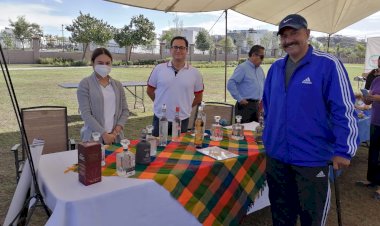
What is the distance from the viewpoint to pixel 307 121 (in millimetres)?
1834

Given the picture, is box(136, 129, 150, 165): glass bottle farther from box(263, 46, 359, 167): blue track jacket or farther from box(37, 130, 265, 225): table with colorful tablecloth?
box(263, 46, 359, 167): blue track jacket

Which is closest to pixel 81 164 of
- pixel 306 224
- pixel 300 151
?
pixel 300 151

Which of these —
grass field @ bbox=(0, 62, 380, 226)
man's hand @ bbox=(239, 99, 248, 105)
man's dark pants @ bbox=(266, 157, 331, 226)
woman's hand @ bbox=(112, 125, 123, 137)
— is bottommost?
grass field @ bbox=(0, 62, 380, 226)

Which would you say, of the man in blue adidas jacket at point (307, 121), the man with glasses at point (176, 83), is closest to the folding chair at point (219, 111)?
the man with glasses at point (176, 83)

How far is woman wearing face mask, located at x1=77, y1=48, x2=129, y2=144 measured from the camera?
2570 millimetres

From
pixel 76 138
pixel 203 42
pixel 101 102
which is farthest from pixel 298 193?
pixel 203 42

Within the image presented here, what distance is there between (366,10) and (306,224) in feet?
20.4

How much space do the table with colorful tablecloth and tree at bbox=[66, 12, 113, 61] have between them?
3169 centimetres

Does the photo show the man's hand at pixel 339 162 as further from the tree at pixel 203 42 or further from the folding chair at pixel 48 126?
the tree at pixel 203 42

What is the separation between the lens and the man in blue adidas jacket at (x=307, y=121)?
1775 millimetres

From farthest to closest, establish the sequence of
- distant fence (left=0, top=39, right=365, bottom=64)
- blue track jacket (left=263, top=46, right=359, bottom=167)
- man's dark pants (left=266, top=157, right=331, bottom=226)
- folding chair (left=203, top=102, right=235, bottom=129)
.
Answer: distant fence (left=0, top=39, right=365, bottom=64) → folding chair (left=203, top=102, right=235, bottom=129) → man's dark pants (left=266, top=157, right=331, bottom=226) → blue track jacket (left=263, top=46, right=359, bottom=167)

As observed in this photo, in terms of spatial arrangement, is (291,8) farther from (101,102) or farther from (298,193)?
(298,193)

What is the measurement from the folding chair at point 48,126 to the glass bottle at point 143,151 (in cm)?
152

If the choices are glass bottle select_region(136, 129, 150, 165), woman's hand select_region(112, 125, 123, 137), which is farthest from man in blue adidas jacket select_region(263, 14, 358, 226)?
woman's hand select_region(112, 125, 123, 137)
